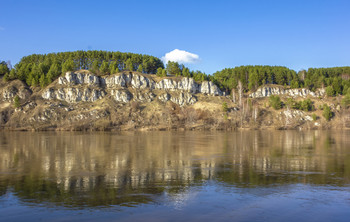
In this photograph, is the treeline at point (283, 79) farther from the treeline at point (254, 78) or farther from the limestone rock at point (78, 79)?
the limestone rock at point (78, 79)

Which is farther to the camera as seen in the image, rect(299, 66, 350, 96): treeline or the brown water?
rect(299, 66, 350, 96): treeline

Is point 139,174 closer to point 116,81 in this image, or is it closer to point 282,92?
point 116,81

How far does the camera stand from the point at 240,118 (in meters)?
117

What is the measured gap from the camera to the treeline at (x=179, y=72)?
149 meters

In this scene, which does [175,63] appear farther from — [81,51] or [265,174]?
[265,174]

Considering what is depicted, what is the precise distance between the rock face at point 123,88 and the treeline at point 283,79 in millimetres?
21221

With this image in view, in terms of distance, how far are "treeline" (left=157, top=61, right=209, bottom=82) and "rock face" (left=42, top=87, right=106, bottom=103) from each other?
37.5 metres

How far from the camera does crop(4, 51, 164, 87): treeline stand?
132 meters

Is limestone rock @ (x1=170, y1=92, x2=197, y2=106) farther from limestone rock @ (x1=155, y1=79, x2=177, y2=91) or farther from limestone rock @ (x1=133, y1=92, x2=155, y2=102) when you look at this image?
limestone rock @ (x1=133, y1=92, x2=155, y2=102)

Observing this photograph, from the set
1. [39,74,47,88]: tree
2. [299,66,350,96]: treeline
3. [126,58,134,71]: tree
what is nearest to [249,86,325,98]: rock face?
[299,66,350,96]: treeline

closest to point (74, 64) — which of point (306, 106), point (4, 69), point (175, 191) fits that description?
point (4, 69)

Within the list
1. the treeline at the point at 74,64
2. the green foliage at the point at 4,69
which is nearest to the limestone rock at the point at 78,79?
the treeline at the point at 74,64

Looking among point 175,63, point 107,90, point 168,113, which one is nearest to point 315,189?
Answer: point 168,113

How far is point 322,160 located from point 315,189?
13.0m
